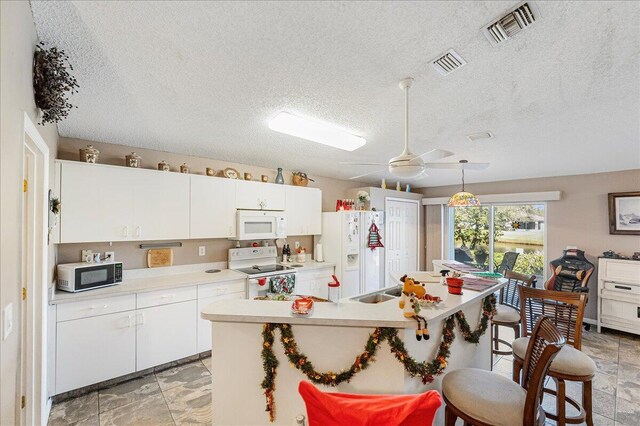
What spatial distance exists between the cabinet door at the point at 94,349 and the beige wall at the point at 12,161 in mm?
1217

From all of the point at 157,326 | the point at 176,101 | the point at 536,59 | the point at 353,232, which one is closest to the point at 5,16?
the point at 176,101

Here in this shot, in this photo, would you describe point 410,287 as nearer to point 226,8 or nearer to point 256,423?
point 256,423

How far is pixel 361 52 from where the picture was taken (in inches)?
76.0

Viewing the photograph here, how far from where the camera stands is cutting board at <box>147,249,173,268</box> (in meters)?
3.46

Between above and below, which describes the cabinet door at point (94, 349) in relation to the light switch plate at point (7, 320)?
below

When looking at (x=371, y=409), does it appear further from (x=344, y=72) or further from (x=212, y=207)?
(x=212, y=207)

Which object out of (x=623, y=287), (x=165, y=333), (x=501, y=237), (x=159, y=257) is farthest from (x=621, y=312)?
(x=159, y=257)

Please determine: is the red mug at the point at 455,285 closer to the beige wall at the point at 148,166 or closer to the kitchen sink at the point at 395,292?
the kitchen sink at the point at 395,292

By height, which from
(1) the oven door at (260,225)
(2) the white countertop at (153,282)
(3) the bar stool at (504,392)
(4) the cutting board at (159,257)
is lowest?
(3) the bar stool at (504,392)

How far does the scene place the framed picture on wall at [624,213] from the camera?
163 inches

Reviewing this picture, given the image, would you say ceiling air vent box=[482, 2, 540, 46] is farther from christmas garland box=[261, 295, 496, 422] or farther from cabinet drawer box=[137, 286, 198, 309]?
cabinet drawer box=[137, 286, 198, 309]

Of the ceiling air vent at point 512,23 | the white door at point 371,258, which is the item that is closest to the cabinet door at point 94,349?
the white door at point 371,258

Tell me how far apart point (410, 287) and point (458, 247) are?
512 centimetres

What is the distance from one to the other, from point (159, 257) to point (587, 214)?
6331mm
